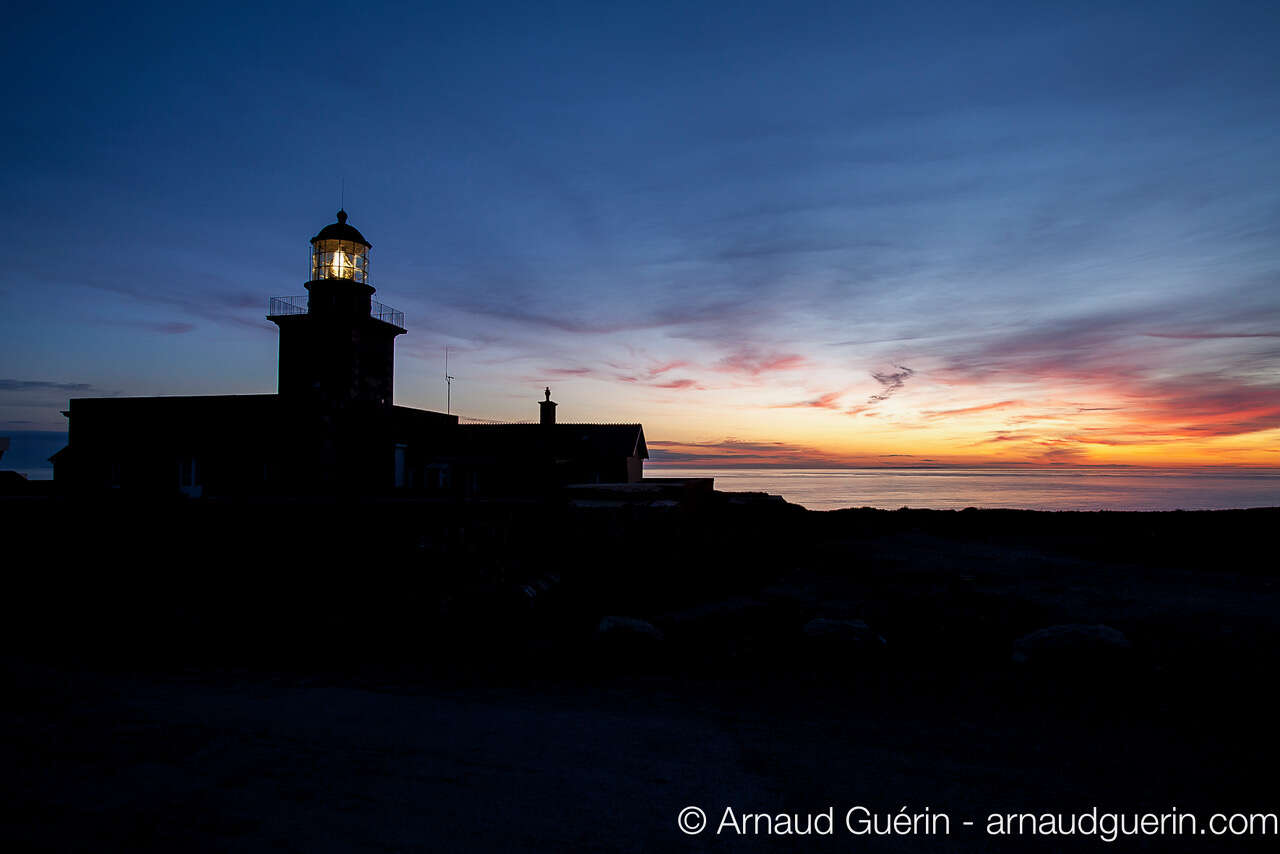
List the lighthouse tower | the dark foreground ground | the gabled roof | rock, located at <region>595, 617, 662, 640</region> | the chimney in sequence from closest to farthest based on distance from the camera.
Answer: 1. the dark foreground ground
2. rock, located at <region>595, 617, 662, 640</region>
3. the chimney
4. the lighthouse tower
5. the gabled roof

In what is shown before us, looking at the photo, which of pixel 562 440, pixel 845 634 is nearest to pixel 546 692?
pixel 845 634

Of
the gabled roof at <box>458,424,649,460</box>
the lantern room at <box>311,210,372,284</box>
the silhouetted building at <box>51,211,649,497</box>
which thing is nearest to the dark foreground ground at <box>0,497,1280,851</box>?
the silhouetted building at <box>51,211,649,497</box>

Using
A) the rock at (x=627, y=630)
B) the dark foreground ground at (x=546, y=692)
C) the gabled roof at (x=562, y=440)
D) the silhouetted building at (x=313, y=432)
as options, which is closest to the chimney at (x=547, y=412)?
the dark foreground ground at (x=546, y=692)

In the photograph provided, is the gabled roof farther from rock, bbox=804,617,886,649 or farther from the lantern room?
rock, bbox=804,617,886,649

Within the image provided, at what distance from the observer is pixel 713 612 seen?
11.1 meters

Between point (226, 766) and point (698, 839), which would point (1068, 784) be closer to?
point (698, 839)

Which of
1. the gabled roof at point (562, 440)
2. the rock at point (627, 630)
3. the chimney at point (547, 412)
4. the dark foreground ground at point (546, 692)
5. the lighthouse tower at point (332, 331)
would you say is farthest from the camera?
the gabled roof at point (562, 440)

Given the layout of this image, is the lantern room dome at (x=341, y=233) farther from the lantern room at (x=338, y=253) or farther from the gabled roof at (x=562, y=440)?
the gabled roof at (x=562, y=440)

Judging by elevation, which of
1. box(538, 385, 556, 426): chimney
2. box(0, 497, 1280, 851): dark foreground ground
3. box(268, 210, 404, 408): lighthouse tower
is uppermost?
box(268, 210, 404, 408): lighthouse tower

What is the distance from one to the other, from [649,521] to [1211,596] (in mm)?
11486

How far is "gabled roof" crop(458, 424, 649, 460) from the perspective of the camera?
105 feet

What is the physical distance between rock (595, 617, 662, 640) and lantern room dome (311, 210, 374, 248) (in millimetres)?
22558

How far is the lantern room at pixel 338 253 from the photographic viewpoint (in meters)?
25.4

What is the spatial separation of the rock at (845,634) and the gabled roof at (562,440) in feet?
72.6
